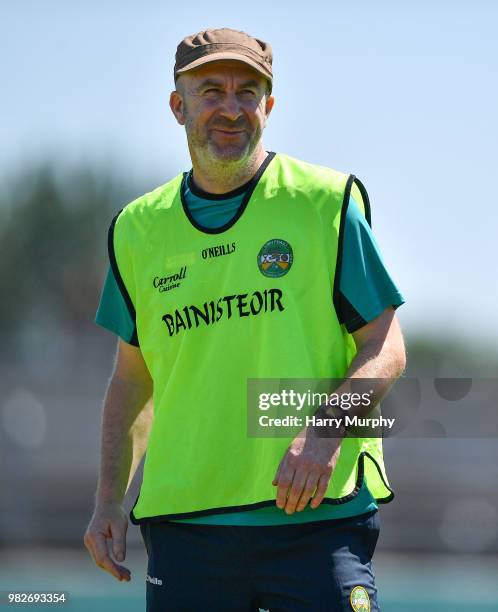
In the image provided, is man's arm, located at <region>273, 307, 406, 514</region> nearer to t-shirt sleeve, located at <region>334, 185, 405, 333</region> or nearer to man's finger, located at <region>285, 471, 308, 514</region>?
man's finger, located at <region>285, 471, 308, 514</region>

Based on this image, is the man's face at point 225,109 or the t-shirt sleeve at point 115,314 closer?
the man's face at point 225,109

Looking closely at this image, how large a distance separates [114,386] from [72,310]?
3008cm

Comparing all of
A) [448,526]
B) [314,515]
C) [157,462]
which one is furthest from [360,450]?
[448,526]

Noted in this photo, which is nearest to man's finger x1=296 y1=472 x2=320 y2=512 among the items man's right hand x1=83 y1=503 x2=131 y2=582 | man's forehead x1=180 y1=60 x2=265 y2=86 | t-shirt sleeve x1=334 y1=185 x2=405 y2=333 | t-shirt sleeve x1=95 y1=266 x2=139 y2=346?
t-shirt sleeve x1=334 y1=185 x2=405 y2=333

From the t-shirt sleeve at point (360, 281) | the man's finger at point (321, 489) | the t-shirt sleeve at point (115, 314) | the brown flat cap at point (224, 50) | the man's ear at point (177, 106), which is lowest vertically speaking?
the man's finger at point (321, 489)

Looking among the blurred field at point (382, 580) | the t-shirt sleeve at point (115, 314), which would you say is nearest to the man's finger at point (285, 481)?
the t-shirt sleeve at point (115, 314)

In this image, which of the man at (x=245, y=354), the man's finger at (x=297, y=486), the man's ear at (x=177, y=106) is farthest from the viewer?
the man's ear at (x=177, y=106)

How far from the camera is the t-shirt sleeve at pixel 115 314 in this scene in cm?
401

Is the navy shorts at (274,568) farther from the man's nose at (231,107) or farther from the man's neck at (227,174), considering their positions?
the man's nose at (231,107)

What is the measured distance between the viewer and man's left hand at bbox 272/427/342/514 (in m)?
3.29

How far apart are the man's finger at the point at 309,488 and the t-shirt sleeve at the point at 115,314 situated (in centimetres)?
95

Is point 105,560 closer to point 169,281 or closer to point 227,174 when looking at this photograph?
point 169,281

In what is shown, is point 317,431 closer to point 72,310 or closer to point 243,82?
point 243,82

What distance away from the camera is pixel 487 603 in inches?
424
